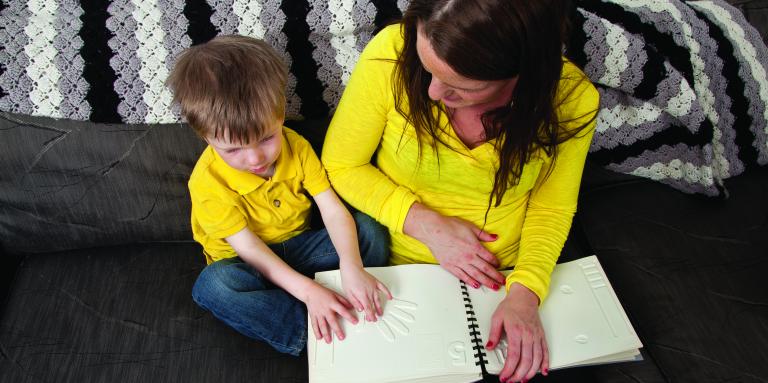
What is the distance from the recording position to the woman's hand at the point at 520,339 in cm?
93

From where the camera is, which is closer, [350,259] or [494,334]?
[494,334]

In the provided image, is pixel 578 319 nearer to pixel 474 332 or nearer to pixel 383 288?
pixel 474 332

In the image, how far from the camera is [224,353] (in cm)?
105

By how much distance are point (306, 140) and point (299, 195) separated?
117mm

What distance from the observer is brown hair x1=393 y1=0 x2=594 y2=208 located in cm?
70

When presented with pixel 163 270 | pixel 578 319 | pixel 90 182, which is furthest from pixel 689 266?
pixel 90 182

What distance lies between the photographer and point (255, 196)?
1.08m

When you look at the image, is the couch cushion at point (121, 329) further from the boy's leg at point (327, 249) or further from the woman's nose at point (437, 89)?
the woman's nose at point (437, 89)

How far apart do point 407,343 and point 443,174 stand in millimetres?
320

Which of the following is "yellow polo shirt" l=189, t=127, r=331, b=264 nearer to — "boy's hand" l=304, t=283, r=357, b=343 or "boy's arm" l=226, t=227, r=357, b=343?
"boy's arm" l=226, t=227, r=357, b=343

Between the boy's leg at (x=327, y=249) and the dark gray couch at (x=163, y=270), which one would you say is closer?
the dark gray couch at (x=163, y=270)

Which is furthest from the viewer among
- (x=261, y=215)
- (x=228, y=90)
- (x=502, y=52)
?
(x=261, y=215)

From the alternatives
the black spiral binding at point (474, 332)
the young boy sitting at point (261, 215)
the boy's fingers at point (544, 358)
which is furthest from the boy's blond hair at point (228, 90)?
the boy's fingers at point (544, 358)

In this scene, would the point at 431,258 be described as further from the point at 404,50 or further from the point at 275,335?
the point at 404,50
